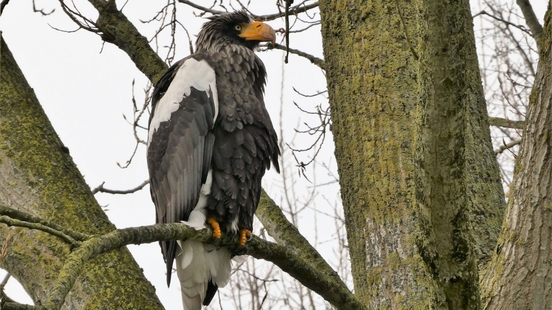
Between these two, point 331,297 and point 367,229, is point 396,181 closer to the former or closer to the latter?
point 367,229

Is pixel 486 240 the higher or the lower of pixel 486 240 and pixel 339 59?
the lower

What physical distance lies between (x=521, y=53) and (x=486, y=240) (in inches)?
226

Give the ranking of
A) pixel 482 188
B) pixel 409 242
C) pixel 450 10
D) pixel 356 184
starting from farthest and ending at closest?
1. pixel 482 188
2. pixel 356 184
3. pixel 409 242
4. pixel 450 10

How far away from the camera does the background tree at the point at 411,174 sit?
238cm

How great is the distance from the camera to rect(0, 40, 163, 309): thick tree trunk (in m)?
3.33

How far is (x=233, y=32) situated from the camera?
517cm

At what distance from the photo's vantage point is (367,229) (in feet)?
11.1

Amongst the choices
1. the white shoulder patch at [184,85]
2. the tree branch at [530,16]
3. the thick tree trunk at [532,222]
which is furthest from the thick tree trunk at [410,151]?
the tree branch at [530,16]

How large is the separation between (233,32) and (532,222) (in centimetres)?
293

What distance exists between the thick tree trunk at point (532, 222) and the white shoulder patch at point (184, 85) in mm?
1855

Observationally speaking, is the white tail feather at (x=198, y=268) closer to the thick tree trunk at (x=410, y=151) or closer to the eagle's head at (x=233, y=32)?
the thick tree trunk at (x=410, y=151)

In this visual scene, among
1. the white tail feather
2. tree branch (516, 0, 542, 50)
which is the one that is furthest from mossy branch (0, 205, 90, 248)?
tree branch (516, 0, 542, 50)

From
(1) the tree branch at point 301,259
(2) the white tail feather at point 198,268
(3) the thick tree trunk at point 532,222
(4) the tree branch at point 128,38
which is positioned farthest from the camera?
(4) the tree branch at point 128,38

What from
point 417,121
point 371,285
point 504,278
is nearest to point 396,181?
point 371,285
